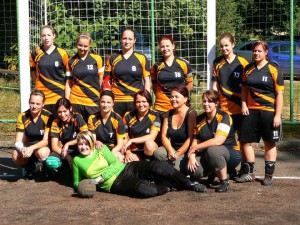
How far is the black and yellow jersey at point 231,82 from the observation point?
7.91m

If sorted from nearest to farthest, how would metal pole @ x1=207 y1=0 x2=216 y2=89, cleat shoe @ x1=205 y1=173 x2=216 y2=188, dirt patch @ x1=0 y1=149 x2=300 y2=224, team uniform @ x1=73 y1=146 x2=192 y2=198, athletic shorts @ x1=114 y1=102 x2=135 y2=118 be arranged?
dirt patch @ x1=0 y1=149 x2=300 y2=224
team uniform @ x1=73 y1=146 x2=192 y2=198
cleat shoe @ x1=205 y1=173 x2=216 y2=188
athletic shorts @ x1=114 y1=102 x2=135 y2=118
metal pole @ x1=207 y1=0 x2=216 y2=89

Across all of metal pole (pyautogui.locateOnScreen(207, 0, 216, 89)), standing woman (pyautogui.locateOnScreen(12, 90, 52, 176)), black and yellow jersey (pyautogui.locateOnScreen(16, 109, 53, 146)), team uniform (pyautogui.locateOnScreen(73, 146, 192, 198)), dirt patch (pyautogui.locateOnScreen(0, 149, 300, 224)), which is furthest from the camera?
metal pole (pyautogui.locateOnScreen(207, 0, 216, 89))

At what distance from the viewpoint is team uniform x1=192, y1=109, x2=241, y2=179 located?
7281 millimetres

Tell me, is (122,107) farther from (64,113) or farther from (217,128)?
(217,128)

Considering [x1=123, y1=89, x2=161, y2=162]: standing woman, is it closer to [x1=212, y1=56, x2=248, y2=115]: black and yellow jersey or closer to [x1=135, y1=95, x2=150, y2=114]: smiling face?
[x1=135, y1=95, x2=150, y2=114]: smiling face

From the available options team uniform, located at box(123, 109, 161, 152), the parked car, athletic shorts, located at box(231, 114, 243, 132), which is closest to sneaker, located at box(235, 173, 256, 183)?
athletic shorts, located at box(231, 114, 243, 132)

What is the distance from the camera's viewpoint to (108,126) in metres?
7.83

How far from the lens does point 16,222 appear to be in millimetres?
6250

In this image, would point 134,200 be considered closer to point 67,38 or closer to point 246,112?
point 246,112

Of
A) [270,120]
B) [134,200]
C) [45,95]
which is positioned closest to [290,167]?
[270,120]

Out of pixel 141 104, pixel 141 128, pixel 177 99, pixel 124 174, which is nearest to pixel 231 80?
pixel 177 99

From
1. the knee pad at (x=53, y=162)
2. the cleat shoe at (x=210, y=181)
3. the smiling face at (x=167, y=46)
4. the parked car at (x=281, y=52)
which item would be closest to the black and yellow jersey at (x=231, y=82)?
the smiling face at (x=167, y=46)

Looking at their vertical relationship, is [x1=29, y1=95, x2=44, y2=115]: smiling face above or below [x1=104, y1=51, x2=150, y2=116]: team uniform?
below

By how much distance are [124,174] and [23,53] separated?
3120 millimetres
